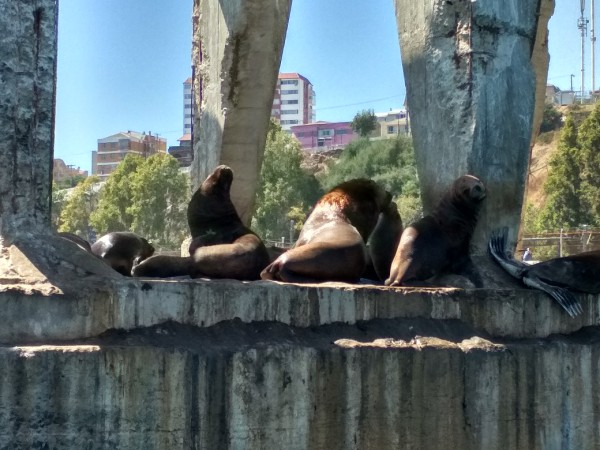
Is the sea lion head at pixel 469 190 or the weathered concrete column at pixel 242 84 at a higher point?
the weathered concrete column at pixel 242 84

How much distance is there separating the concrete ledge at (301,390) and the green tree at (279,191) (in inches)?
2130

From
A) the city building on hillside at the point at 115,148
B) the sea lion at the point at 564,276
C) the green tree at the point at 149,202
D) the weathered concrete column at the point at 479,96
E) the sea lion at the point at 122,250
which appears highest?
the city building on hillside at the point at 115,148

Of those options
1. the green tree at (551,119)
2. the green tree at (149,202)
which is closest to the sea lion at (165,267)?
the green tree at (149,202)

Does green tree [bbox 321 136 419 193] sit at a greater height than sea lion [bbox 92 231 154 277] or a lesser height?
greater

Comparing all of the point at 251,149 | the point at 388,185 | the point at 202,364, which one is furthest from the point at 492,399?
the point at 388,185

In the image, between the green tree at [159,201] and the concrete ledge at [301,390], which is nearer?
the concrete ledge at [301,390]

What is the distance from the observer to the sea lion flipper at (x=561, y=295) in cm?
785

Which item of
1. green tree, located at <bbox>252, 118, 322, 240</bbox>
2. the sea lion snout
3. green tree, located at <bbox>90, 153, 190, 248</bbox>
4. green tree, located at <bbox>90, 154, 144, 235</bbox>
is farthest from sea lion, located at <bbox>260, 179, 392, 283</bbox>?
green tree, located at <bbox>90, 154, 144, 235</bbox>

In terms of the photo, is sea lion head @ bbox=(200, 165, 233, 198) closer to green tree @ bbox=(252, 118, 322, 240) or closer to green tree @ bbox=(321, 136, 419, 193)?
green tree @ bbox=(252, 118, 322, 240)

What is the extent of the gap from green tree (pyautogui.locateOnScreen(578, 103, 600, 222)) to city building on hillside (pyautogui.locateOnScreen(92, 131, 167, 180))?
9150cm

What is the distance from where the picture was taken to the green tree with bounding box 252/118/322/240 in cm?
6206

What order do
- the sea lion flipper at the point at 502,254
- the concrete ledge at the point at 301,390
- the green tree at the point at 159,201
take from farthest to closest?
the green tree at the point at 159,201 < the sea lion flipper at the point at 502,254 < the concrete ledge at the point at 301,390

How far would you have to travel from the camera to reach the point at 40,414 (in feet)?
18.5

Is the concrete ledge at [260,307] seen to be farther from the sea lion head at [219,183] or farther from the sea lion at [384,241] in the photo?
the sea lion head at [219,183]
